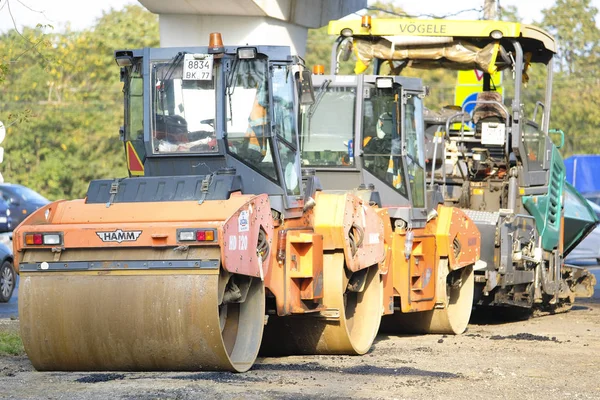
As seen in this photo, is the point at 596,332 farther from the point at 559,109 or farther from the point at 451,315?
the point at 559,109

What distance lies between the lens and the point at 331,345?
10.6 m

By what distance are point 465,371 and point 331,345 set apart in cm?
135

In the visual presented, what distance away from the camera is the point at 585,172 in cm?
3225

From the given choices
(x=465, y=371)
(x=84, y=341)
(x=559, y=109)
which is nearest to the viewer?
(x=84, y=341)

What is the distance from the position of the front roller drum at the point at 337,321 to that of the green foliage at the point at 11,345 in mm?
2174

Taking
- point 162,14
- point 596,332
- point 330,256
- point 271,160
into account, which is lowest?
point 596,332

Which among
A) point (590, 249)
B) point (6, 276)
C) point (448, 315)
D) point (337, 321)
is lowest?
point (590, 249)

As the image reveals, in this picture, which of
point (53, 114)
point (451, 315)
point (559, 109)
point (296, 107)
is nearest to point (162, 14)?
Answer: point (451, 315)

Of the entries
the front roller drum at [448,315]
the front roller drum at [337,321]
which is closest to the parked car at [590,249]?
the front roller drum at [448,315]

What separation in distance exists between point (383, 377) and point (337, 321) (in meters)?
1.24

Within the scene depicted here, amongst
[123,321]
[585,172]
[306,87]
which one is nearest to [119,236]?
[123,321]

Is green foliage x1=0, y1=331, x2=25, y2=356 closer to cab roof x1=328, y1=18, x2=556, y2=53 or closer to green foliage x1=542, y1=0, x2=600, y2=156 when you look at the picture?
cab roof x1=328, y1=18, x2=556, y2=53

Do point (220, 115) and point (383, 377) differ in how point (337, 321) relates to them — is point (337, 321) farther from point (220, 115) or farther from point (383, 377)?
point (220, 115)

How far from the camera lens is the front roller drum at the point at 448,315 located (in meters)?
13.3
